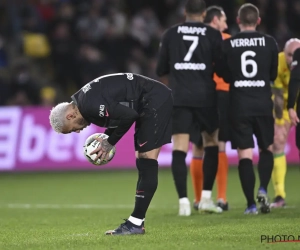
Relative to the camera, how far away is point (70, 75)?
56.5 ft

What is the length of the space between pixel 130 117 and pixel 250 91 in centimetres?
248

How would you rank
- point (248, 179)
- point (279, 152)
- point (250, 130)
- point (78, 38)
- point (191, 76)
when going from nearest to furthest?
point (248, 179)
point (250, 130)
point (191, 76)
point (279, 152)
point (78, 38)

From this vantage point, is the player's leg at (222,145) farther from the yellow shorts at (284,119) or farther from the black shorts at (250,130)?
the yellow shorts at (284,119)

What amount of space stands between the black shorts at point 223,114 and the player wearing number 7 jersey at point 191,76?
1.42ft

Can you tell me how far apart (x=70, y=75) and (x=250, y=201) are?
9053 millimetres

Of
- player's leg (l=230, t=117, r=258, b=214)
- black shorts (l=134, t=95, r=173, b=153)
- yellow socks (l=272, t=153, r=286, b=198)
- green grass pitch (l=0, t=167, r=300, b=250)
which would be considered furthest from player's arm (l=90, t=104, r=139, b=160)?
yellow socks (l=272, t=153, r=286, b=198)

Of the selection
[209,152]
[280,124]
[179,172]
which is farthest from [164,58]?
[280,124]

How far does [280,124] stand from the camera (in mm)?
10062

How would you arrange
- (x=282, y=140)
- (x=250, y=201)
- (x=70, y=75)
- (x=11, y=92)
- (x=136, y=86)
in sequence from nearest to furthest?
(x=136, y=86) < (x=250, y=201) < (x=282, y=140) < (x=11, y=92) < (x=70, y=75)

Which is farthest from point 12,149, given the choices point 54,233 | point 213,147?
point 54,233

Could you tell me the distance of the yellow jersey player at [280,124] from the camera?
32.1 ft

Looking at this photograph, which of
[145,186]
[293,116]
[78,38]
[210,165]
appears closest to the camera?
[145,186]

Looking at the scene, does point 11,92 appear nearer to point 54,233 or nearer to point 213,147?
point 213,147

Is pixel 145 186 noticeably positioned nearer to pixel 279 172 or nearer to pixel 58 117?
pixel 58 117
